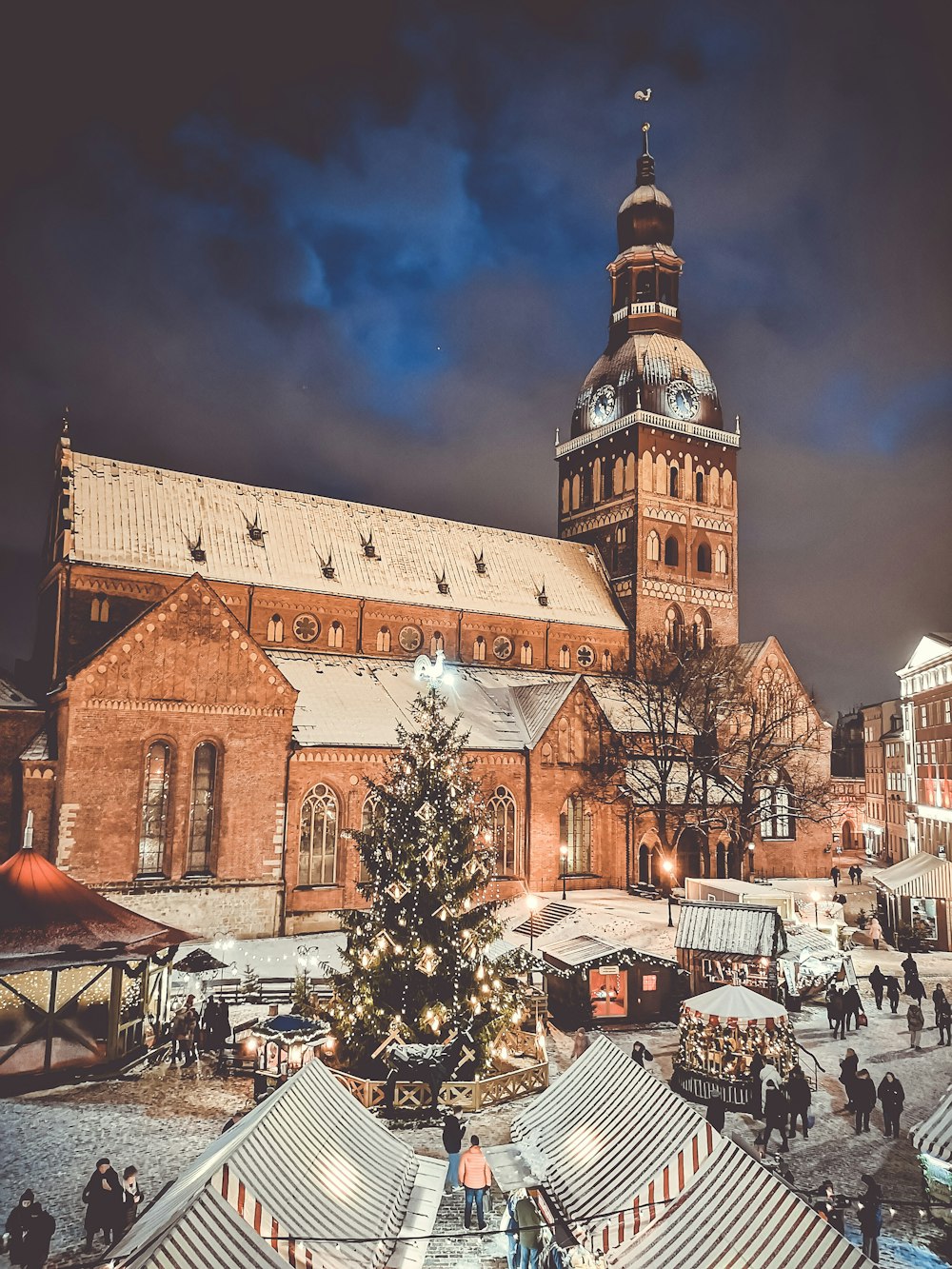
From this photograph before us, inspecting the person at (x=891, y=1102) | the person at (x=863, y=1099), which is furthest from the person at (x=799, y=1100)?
the person at (x=891, y=1102)

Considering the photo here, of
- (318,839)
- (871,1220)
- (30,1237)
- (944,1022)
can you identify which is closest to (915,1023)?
(944,1022)

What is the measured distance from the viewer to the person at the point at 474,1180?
44.6 ft

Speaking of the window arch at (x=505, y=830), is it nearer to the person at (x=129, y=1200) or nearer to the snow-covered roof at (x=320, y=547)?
the snow-covered roof at (x=320, y=547)

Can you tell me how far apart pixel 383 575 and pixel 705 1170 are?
122ft

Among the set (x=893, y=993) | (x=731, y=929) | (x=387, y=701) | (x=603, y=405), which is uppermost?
(x=603, y=405)

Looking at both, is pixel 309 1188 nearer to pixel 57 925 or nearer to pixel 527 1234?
pixel 527 1234

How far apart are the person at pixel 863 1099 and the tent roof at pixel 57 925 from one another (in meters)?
15.1

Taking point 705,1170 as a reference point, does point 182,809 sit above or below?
above

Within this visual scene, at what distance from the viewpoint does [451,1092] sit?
60.0ft

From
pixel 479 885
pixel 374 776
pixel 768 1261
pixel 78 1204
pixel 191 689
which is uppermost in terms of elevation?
pixel 191 689

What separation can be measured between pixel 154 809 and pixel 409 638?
1687 cm

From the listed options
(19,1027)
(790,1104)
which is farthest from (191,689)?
(790,1104)

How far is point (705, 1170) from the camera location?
10805 mm

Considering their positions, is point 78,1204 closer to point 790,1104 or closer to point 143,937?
point 143,937
